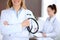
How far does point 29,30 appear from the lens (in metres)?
0.99

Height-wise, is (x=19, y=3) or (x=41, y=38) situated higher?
(x=19, y=3)

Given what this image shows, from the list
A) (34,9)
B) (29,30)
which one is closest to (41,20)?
(34,9)

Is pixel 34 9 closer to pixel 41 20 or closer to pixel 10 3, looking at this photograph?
pixel 41 20

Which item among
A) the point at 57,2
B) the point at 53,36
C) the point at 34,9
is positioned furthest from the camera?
the point at 34,9

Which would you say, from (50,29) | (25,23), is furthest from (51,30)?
(25,23)

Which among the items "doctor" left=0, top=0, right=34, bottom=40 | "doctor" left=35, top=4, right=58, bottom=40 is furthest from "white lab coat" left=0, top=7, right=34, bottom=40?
"doctor" left=35, top=4, right=58, bottom=40

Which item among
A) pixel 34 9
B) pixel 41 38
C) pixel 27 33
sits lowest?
pixel 41 38

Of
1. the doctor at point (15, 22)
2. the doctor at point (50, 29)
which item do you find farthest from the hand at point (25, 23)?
the doctor at point (50, 29)

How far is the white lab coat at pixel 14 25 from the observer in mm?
958

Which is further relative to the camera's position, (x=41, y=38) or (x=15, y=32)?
(x=41, y=38)

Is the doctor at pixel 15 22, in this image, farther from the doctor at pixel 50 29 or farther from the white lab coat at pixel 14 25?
the doctor at pixel 50 29

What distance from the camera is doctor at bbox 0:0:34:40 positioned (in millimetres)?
960

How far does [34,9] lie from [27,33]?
55.0 inches

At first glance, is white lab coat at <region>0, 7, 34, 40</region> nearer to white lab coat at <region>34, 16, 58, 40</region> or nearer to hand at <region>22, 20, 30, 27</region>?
hand at <region>22, 20, 30, 27</region>
